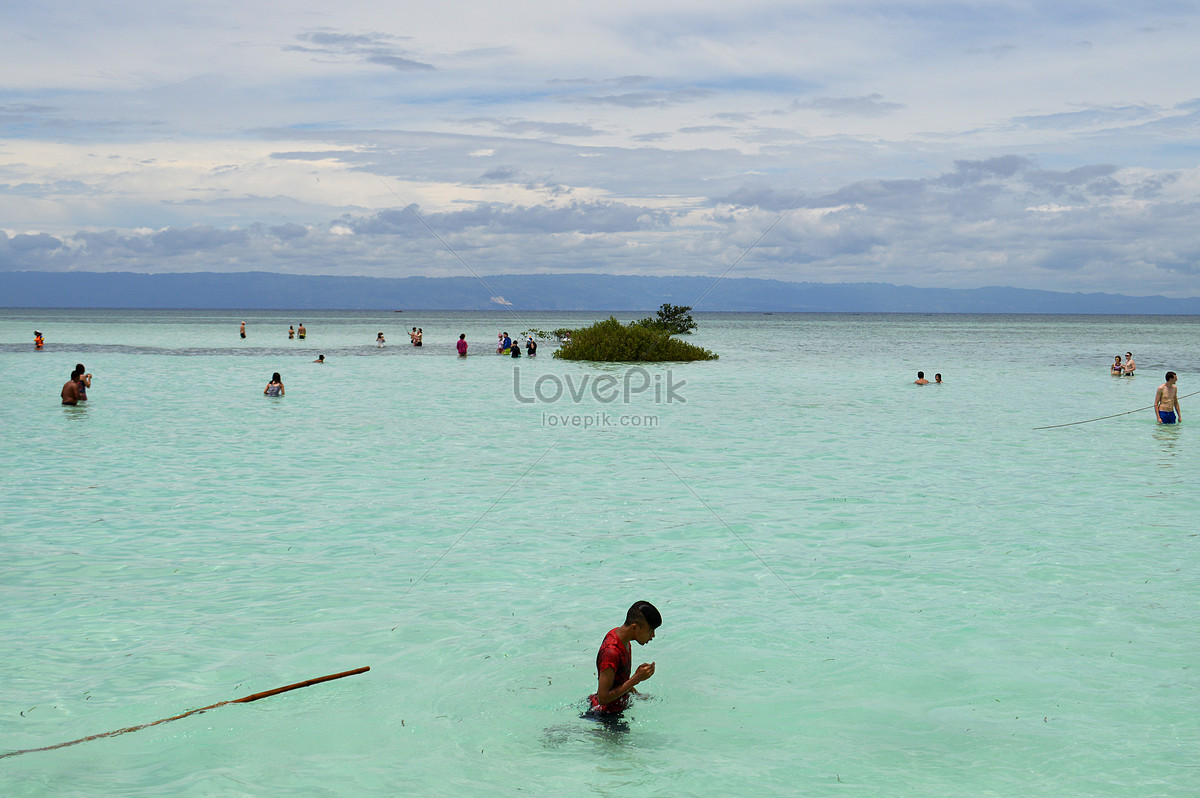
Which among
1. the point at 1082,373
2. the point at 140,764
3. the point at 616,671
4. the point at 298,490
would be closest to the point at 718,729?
the point at 616,671

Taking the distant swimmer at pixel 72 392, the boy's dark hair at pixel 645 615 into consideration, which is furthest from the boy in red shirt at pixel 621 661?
the distant swimmer at pixel 72 392

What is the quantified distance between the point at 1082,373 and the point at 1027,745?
47.4m

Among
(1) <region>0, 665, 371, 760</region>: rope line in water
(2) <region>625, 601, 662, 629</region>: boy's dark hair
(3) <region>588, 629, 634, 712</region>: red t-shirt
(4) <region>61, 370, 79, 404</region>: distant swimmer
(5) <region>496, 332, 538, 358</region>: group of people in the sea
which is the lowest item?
(1) <region>0, 665, 371, 760</region>: rope line in water

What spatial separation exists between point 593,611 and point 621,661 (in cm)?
287

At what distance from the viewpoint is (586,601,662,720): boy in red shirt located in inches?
260

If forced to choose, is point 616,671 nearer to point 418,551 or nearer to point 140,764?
point 140,764

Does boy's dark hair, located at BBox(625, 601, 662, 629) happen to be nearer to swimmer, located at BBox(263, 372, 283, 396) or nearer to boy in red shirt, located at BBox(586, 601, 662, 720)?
boy in red shirt, located at BBox(586, 601, 662, 720)

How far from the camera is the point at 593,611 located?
9711 mm

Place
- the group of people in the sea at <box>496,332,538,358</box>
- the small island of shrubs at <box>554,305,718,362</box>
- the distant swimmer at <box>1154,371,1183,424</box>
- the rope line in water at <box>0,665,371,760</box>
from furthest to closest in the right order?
1. the group of people in the sea at <box>496,332,538,358</box>
2. the small island of shrubs at <box>554,305,718,362</box>
3. the distant swimmer at <box>1154,371,1183,424</box>
4. the rope line in water at <box>0,665,371,760</box>

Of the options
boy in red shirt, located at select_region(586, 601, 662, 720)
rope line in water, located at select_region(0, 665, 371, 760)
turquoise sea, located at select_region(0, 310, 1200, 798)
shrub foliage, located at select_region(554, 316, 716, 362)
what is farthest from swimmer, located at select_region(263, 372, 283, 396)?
boy in red shirt, located at select_region(586, 601, 662, 720)

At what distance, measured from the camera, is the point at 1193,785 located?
6.16 metres

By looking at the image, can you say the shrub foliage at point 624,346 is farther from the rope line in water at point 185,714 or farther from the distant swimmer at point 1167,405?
the rope line in water at point 185,714

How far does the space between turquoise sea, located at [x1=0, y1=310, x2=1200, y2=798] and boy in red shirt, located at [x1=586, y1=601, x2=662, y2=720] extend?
32cm

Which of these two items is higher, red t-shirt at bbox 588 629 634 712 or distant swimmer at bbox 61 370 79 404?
distant swimmer at bbox 61 370 79 404
